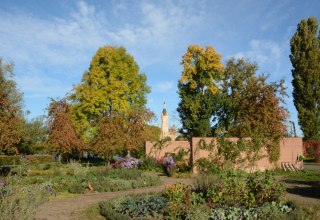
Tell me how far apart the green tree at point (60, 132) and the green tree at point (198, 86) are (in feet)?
37.9

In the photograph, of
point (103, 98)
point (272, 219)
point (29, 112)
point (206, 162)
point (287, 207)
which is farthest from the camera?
point (29, 112)

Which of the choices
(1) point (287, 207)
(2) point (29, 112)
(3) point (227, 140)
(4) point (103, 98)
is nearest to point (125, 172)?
(3) point (227, 140)

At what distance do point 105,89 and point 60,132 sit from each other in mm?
6709

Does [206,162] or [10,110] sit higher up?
[10,110]

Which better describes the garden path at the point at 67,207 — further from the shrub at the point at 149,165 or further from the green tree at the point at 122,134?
the green tree at the point at 122,134

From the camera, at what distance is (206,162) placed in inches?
759

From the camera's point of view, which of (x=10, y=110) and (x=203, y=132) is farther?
(x=203, y=132)

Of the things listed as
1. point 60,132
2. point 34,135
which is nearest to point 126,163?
point 60,132

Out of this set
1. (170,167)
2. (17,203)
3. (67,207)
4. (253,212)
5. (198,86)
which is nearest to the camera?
(17,203)

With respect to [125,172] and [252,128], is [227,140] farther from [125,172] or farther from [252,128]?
[125,172]

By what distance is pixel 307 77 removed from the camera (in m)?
33.2

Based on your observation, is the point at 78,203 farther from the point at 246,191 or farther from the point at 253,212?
the point at 253,212

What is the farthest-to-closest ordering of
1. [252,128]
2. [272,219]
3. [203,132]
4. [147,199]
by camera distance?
[203,132]
[252,128]
[147,199]
[272,219]

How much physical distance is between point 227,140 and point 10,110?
11953mm
